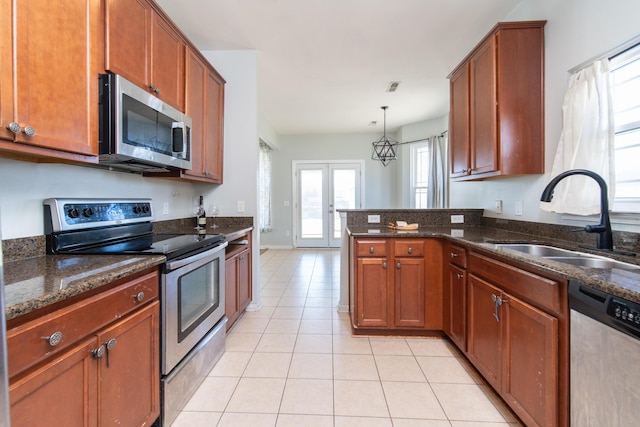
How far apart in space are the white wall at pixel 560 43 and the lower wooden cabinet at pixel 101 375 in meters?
2.40

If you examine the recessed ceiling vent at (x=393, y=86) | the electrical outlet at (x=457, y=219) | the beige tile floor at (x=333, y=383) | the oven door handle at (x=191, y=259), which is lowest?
the beige tile floor at (x=333, y=383)

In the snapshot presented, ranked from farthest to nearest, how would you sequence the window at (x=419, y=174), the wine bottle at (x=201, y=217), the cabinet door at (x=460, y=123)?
the window at (x=419, y=174) < the wine bottle at (x=201, y=217) < the cabinet door at (x=460, y=123)

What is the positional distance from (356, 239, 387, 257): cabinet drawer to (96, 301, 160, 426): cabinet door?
1470 millimetres

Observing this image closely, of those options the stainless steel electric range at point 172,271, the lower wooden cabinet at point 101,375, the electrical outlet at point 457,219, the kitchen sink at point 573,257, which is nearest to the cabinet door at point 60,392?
the lower wooden cabinet at point 101,375

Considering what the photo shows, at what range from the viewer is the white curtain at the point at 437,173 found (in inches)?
193

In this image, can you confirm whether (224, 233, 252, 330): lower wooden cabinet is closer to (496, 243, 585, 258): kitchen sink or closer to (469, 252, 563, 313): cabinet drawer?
(469, 252, 563, 313): cabinet drawer

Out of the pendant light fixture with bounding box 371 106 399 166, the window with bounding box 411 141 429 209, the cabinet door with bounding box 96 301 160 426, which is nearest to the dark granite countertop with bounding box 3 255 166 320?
the cabinet door with bounding box 96 301 160 426

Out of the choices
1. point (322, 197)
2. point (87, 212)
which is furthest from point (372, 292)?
point (322, 197)

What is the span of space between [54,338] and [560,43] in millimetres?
2963

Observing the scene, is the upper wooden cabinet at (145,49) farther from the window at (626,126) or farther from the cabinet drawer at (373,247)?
the window at (626,126)

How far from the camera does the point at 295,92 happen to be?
404 cm

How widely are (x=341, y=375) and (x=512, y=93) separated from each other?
2269mm

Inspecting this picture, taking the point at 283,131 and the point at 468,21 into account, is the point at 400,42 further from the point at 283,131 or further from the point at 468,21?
the point at 283,131

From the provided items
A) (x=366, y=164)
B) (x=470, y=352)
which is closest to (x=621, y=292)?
(x=470, y=352)
